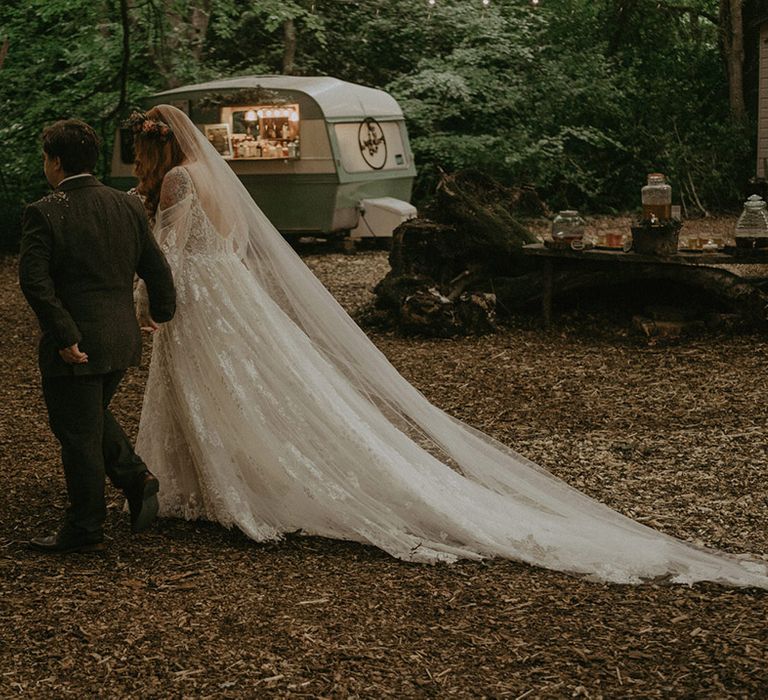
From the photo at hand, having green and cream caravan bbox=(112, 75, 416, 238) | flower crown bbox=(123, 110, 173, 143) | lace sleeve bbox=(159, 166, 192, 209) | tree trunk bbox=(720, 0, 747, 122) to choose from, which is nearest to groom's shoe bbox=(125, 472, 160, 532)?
lace sleeve bbox=(159, 166, 192, 209)

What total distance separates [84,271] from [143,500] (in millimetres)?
944

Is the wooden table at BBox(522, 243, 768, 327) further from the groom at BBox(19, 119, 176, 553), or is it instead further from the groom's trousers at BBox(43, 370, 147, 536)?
the groom's trousers at BBox(43, 370, 147, 536)

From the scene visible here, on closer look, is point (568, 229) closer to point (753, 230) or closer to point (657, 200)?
point (657, 200)

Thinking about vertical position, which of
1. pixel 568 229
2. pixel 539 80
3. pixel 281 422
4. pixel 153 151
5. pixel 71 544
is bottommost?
pixel 71 544

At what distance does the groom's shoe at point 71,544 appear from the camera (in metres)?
4.32

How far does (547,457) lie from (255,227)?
2037 millimetres

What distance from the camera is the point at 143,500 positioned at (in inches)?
175

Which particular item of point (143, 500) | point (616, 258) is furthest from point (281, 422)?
point (616, 258)

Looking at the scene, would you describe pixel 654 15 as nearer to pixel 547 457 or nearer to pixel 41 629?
pixel 547 457

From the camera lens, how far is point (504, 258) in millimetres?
10000

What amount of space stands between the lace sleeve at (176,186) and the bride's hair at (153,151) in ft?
0.13

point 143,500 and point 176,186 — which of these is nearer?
point 143,500

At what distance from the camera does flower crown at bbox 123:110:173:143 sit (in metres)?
4.55

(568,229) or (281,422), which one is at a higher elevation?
(568,229)
